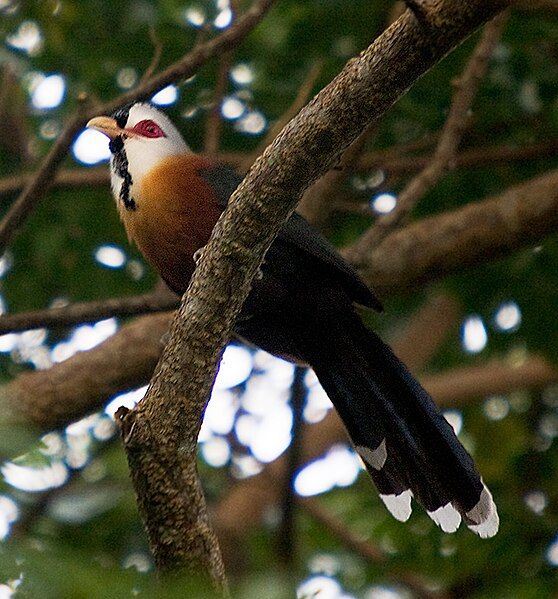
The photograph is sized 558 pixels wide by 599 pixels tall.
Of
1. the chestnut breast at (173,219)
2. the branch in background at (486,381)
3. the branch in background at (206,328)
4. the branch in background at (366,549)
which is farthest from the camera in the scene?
the branch in background at (486,381)

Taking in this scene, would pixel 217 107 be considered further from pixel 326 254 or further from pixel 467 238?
pixel 326 254

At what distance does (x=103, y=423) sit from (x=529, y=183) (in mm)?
2597

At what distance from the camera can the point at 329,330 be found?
3.87 meters

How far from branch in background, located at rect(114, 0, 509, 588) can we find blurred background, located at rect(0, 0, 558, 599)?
1.69 metres

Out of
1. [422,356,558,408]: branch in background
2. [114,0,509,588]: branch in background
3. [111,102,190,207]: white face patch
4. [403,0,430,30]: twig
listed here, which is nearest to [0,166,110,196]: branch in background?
[111,102,190,207]: white face patch

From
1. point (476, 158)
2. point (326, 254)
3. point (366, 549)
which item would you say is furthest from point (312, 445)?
point (326, 254)

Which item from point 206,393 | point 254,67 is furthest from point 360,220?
point 206,393

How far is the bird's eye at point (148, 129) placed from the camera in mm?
4215

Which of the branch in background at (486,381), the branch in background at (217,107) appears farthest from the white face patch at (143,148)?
the branch in background at (486,381)

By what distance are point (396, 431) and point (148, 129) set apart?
4.94 feet

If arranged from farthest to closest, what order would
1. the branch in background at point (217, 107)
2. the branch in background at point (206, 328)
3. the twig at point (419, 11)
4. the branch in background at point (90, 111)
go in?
1. the branch in background at point (217, 107)
2. the branch in background at point (90, 111)
3. the branch in background at point (206, 328)
4. the twig at point (419, 11)

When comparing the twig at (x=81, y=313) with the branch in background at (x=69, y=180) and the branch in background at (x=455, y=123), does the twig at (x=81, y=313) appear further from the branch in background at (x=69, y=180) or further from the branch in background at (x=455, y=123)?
the branch in background at (x=69, y=180)

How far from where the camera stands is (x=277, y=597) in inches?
64.1

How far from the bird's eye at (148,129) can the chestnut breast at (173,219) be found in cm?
31
